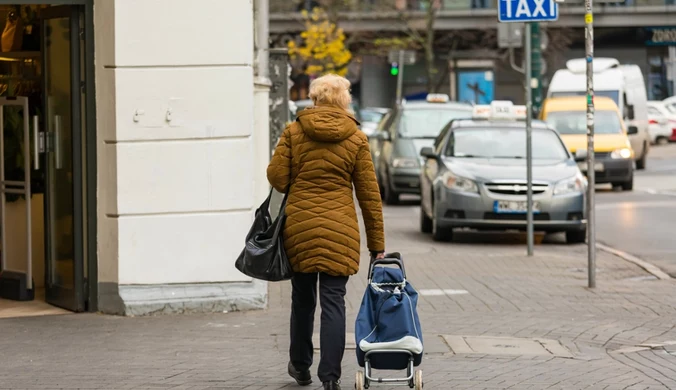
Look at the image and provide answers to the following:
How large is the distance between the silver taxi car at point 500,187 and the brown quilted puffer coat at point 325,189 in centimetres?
926

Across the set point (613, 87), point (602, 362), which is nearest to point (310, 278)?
point (602, 362)

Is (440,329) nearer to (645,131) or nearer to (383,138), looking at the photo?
(383,138)

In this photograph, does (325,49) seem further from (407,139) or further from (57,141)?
(57,141)

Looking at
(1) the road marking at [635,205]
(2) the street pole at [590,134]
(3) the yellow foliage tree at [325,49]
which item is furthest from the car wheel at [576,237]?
(3) the yellow foliage tree at [325,49]

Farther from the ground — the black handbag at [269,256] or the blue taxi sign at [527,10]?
the blue taxi sign at [527,10]

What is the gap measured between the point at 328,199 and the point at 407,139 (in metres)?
16.5

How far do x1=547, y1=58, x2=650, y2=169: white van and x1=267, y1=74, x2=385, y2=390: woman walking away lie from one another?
88.8 feet

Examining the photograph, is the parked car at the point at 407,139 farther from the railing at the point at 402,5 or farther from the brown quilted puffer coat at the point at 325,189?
the railing at the point at 402,5

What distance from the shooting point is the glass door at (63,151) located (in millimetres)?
10438

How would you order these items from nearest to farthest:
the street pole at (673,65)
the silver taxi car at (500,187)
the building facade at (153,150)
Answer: the building facade at (153,150) < the silver taxi car at (500,187) < the street pole at (673,65)

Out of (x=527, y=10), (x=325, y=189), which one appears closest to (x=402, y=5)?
(x=527, y=10)

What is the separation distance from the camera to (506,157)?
17.8 m

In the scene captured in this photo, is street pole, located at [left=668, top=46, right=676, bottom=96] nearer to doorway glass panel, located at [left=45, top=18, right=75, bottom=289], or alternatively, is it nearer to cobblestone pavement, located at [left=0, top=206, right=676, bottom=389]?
cobblestone pavement, located at [left=0, top=206, right=676, bottom=389]

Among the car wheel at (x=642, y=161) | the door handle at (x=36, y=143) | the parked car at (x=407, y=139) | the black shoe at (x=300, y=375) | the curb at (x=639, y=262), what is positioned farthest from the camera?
the car wheel at (x=642, y=161)
